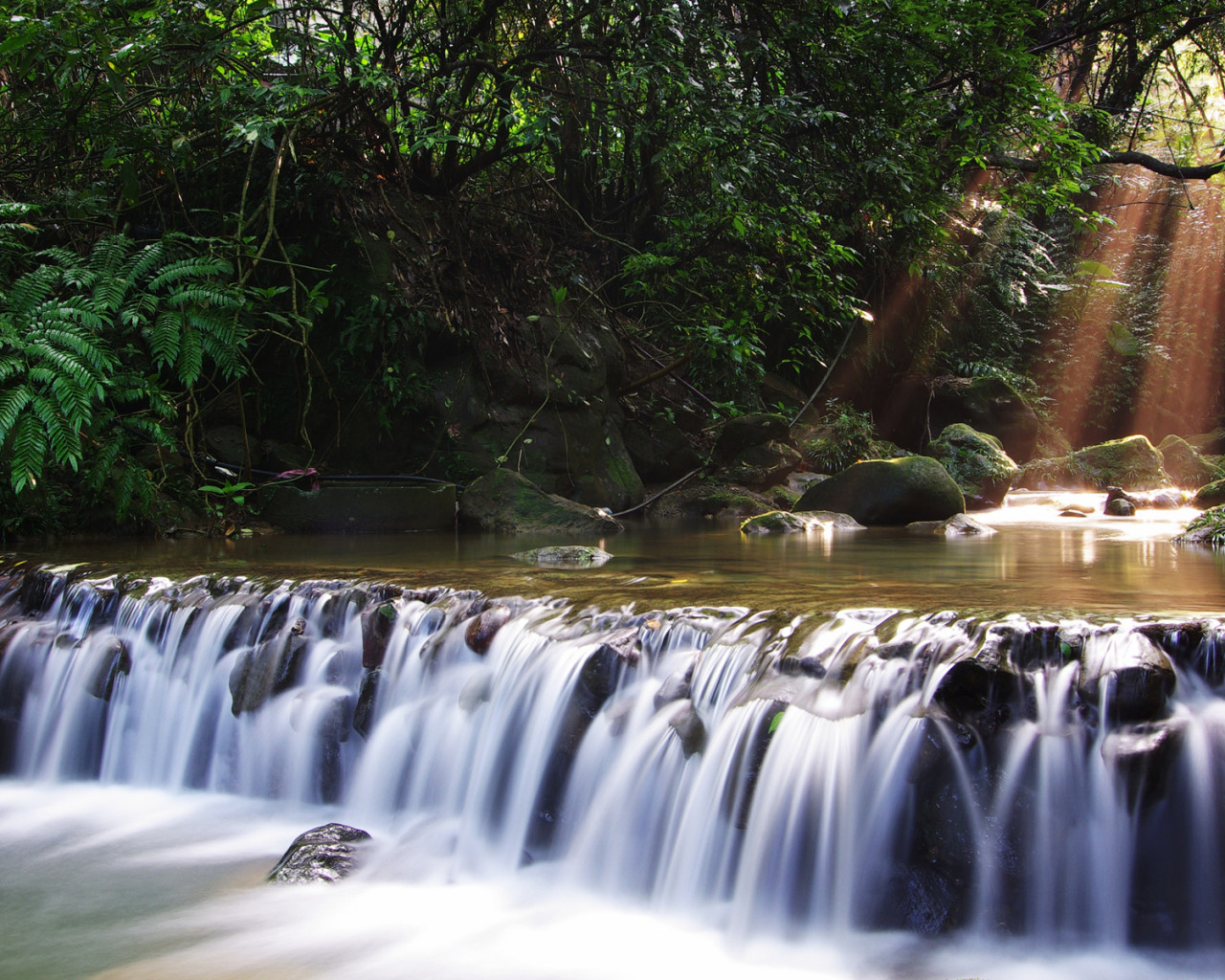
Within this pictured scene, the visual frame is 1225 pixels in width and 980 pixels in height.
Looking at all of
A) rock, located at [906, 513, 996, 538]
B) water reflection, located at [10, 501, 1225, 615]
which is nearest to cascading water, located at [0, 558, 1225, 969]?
water reflection, located at [10, 501, 1225, 615]

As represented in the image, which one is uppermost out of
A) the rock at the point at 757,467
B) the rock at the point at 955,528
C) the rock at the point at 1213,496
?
the rock at the point at 757,467

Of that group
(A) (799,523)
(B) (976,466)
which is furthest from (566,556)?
(B) (976,466)

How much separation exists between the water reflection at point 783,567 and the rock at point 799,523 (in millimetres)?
351

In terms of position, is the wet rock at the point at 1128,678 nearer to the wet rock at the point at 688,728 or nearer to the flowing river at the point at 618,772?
the flowing river at the point at 618,772

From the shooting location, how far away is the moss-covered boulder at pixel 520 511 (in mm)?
7699

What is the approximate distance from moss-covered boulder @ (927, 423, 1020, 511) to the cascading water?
8.95m

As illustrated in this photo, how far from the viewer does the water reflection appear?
11.9 feet

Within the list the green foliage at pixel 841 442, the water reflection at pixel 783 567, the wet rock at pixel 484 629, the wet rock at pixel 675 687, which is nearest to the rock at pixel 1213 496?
the water reflection at pixel 783 567

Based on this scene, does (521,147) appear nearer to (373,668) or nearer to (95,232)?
(95,232)

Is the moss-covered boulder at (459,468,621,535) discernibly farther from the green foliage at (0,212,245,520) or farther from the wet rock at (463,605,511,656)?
the wet rock at (463,605,511,656)

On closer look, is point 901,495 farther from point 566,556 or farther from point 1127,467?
point 1127,467

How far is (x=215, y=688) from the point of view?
3.96 m

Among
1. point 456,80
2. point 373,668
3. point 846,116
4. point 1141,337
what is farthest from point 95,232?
point 1141,337

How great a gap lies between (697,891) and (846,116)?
7.66 meters
